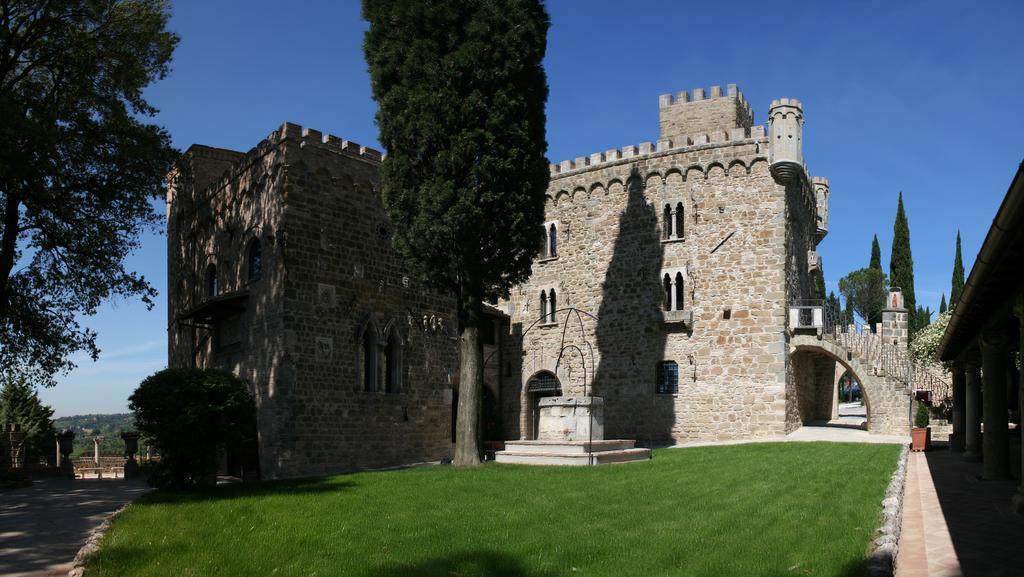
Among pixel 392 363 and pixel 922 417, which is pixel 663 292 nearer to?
pixel 922 417

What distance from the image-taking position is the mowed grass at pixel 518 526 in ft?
25.6

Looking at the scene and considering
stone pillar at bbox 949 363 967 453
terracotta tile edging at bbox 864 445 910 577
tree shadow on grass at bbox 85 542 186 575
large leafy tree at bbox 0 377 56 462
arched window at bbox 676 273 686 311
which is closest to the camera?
terracotta tile edging at bbox 864 445 910 577

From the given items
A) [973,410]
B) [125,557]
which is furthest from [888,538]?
[973,410]

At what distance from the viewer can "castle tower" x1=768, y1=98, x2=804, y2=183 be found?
2530cm

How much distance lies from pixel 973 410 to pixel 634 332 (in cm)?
1180

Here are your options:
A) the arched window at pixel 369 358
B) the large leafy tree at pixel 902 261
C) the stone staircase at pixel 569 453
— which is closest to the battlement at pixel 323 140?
the arched window at pixel 369 358

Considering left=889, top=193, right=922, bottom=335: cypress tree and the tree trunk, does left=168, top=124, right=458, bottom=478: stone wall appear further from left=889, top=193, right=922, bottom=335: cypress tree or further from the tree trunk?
left=889, top=193, right=922, bottom=335: cypress tree

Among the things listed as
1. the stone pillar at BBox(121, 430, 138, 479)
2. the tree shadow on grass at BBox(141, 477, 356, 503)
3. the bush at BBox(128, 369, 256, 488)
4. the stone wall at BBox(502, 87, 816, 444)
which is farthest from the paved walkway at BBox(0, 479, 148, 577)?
the stone wall at BBox(502, 87, 816, 444)

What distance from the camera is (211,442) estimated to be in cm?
1466

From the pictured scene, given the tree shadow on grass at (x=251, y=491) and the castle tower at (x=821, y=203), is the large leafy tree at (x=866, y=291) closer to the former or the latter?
the castle tower at (x=821, y=203)

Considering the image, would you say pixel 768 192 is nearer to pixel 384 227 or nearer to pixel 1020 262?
pixel 384 227

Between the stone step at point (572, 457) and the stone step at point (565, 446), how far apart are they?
166 mm

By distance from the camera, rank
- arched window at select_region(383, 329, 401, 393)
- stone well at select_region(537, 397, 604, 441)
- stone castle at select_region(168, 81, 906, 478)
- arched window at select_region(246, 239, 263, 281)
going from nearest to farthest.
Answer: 1. stone well at select_region(537, 397, 604, 441)
2. stone castle at select_region(168, 81, 906, 478)
3. arched window at select_region(246, 239, 263, 281)
4. arched window at select_region(383, 329, 401, 393)

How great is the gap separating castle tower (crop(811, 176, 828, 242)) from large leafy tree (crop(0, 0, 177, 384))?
80.5ft
